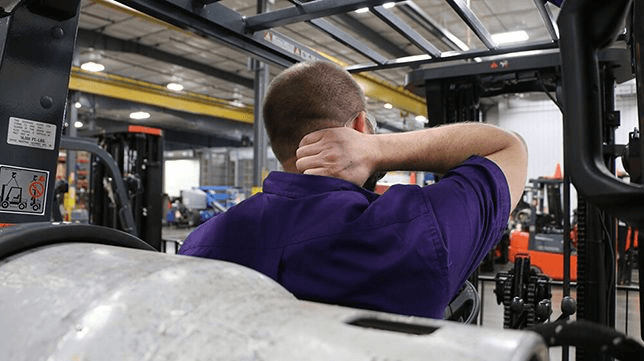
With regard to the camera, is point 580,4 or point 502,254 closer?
point 580,4

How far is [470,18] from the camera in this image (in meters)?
2.08

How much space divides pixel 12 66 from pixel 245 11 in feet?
31.1

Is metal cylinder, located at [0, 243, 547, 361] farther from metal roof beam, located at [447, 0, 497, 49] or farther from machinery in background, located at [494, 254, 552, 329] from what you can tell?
machinery in background, located at [494, 254, 552, 329]

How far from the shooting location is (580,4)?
75 centimetres

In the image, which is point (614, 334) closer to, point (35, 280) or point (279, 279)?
point (35, 280)

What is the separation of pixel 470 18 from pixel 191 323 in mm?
1893

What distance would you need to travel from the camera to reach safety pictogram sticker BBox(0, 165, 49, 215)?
61.7 inches

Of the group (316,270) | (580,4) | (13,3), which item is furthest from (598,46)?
(13,3)

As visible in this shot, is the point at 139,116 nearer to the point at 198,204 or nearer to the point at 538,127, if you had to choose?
the point at 198,204

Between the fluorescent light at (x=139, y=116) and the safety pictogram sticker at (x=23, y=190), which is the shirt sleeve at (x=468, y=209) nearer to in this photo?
the safety pictogram sticker at (x=23, y=190)

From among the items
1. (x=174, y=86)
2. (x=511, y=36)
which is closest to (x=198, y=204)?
(x=174, y=86)

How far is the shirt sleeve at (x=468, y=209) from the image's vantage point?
1.18m

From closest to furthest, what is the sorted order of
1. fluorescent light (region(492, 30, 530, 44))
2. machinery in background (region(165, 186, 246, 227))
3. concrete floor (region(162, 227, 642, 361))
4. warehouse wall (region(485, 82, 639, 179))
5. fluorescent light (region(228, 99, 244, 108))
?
concrete floor (region(162, 227, 642, 361))
fluorescent light (region(492, 30, 530, 44))
warehouse wall (region(485, 82, 639, 179))
fluorescent light (region(228, 99, 244, 108))
machinery in background (region(165, 186, 246, 227))

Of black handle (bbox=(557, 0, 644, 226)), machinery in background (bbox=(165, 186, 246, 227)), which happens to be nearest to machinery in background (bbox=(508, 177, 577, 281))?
black handle (bbox=(557, 0, 644, 226))
